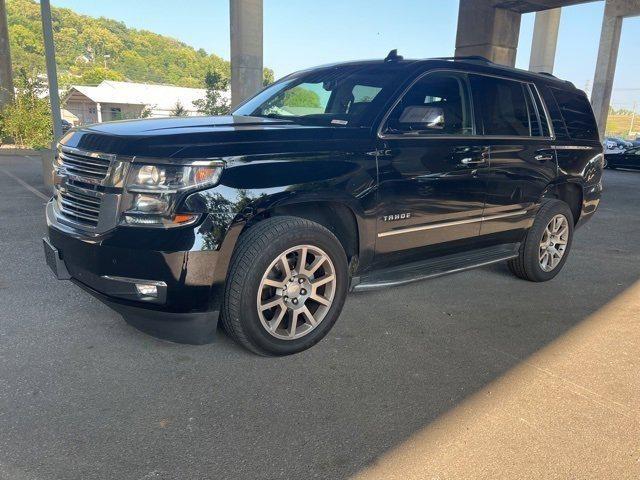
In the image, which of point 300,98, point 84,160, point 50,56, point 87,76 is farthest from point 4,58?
point 87,76

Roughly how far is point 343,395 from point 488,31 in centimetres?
1289

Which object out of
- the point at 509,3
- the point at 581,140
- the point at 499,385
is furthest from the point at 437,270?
the point at 509,3

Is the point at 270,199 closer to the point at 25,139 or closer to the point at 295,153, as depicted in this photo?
the point at 295,153

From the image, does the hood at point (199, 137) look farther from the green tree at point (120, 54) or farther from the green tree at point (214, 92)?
the green tree at point (120, 54)

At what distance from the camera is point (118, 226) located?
2.78m

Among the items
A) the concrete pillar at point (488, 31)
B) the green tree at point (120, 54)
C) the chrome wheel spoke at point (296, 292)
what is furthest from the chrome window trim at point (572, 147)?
the green tree at point (120, 54)

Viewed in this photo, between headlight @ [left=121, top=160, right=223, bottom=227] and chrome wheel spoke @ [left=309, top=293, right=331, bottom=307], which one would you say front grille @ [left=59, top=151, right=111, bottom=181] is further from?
chrome wheel spoke @ [left=309, top=293, right=331, bottom=307]

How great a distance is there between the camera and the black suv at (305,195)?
2791 millimetres

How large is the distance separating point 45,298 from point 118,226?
1.78 meters

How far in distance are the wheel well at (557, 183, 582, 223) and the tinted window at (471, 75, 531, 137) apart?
88 cm

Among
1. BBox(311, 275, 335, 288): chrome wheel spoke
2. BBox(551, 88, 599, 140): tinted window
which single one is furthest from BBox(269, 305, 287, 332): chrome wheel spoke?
BBox(551, 88, 599, 140): tinted window

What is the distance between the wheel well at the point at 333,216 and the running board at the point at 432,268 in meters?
0.24

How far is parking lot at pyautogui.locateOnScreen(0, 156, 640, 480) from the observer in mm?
2311

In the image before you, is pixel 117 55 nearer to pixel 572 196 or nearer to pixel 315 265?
pixel 572 196
